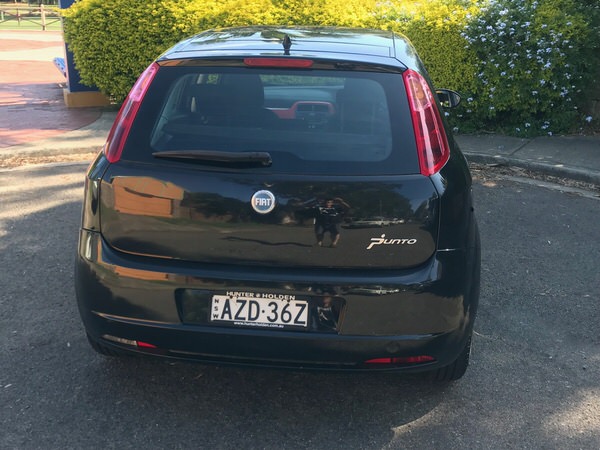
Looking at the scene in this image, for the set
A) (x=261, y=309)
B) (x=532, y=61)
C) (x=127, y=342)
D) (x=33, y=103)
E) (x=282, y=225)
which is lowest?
(x=33, y=103)

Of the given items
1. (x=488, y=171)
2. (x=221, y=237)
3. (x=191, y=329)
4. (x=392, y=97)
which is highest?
(x=392, y=97)

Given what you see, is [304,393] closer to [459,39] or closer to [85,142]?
[85,142]

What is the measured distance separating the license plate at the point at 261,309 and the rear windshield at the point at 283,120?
530 millimetres

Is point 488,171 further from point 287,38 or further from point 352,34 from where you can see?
point 287,38

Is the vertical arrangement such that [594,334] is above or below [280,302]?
below

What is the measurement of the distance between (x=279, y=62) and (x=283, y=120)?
26 cm

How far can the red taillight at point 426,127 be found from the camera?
2.79m

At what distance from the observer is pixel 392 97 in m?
2.84

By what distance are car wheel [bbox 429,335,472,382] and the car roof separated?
4.47 feet

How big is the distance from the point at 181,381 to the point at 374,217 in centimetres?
137

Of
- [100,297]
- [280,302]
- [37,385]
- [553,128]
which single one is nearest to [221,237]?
[280,302]

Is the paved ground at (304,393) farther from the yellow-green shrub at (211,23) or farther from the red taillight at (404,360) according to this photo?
the yellow-green shrub at (211,23)

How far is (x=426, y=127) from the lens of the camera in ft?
9.36

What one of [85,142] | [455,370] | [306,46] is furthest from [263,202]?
[85,142]
